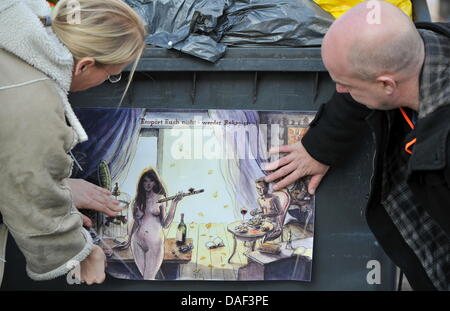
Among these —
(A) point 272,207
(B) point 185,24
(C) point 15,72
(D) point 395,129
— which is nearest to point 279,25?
(B) point 185,24

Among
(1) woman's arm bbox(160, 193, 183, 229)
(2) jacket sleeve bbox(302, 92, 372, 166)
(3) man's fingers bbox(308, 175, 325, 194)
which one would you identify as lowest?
(1) woman's arm bbox(160, 193, 183, 229)

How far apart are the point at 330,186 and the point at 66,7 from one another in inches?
51.8

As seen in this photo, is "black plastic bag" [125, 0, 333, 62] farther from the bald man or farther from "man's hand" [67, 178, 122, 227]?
"man's hand" [67, 178, 122, 227]

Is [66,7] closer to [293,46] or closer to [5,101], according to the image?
[5,101]

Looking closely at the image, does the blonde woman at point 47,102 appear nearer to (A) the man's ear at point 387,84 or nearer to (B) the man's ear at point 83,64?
(B) the man's ear at point 83,64

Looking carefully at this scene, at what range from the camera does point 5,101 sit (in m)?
1.73

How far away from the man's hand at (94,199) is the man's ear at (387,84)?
1.17 metres

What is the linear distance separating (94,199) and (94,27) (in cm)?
90

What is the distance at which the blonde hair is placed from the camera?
188 cm

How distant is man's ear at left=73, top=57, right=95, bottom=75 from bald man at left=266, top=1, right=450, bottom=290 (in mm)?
806

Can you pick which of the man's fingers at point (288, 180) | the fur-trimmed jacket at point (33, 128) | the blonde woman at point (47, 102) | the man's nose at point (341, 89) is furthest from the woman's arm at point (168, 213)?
the man's nose at point (341, 89)

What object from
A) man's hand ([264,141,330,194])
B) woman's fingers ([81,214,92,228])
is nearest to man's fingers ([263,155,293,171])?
man's hand ([264,141,330,194])

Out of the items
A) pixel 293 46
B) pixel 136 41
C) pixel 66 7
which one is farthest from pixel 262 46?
pixel 66 7

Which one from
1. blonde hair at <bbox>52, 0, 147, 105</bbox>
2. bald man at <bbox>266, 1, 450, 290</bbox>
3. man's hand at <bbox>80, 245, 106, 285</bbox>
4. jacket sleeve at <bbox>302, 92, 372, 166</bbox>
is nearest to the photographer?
blonde hair at <bbox>52, 0, 147, 105</bbox>
